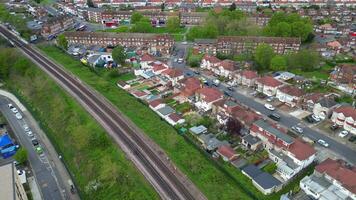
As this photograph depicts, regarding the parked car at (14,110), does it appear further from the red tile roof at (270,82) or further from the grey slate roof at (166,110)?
the red tile roof at (270,82)

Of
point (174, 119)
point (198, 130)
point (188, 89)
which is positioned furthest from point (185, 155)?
point (188, 89)

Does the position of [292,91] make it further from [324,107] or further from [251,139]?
[251,139]

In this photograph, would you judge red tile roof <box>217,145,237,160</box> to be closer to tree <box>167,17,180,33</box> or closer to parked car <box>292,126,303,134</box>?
parked car <box>292,126,303,134</box>

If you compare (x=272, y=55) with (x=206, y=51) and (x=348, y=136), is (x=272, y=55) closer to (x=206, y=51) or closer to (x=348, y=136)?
(x=206, y=51)

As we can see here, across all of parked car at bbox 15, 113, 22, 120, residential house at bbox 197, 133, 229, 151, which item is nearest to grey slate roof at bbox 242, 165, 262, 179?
residential house at bbox 197, 133, 229, 151

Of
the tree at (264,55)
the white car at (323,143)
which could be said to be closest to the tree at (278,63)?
the tree at (264,55)
